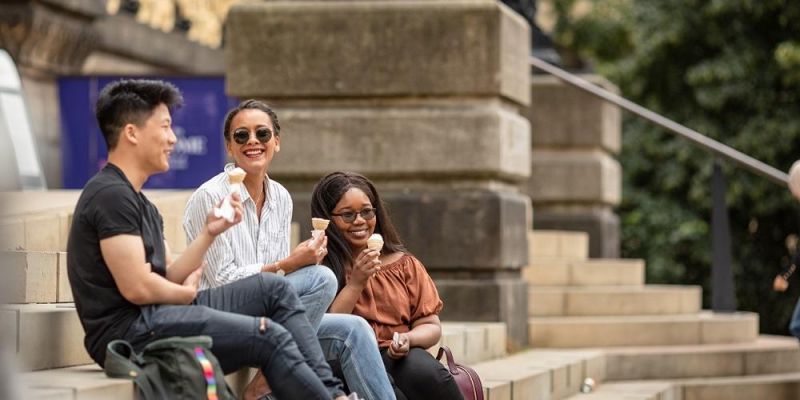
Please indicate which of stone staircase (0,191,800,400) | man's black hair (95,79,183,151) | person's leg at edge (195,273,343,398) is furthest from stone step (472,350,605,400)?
man's black hair (95,79,183,151)

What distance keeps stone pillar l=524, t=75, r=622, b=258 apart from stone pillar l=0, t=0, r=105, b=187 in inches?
175

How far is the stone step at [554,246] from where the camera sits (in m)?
12.5

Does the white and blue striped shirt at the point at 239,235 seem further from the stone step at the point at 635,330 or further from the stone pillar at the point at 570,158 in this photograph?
the stone pillar at the point at 570,158

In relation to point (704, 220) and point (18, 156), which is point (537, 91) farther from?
point (704, 220)

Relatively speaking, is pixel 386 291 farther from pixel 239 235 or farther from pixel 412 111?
pixel 412 111

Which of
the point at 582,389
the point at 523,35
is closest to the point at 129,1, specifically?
the point at 523,35

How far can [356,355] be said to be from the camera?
6.14m

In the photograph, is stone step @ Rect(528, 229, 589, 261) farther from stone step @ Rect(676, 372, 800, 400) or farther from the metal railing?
stone step @ Rect(676, 372, 800, 400)

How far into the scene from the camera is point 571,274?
11.8 meters

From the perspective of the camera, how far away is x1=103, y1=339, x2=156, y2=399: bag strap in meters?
5.03

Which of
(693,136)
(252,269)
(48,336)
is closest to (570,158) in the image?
(693,136)

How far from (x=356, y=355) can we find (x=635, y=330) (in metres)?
5.13

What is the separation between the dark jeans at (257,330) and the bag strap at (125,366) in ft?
0.18

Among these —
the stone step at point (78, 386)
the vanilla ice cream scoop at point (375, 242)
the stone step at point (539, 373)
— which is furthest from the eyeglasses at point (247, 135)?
the stone step at point (539, 373)
